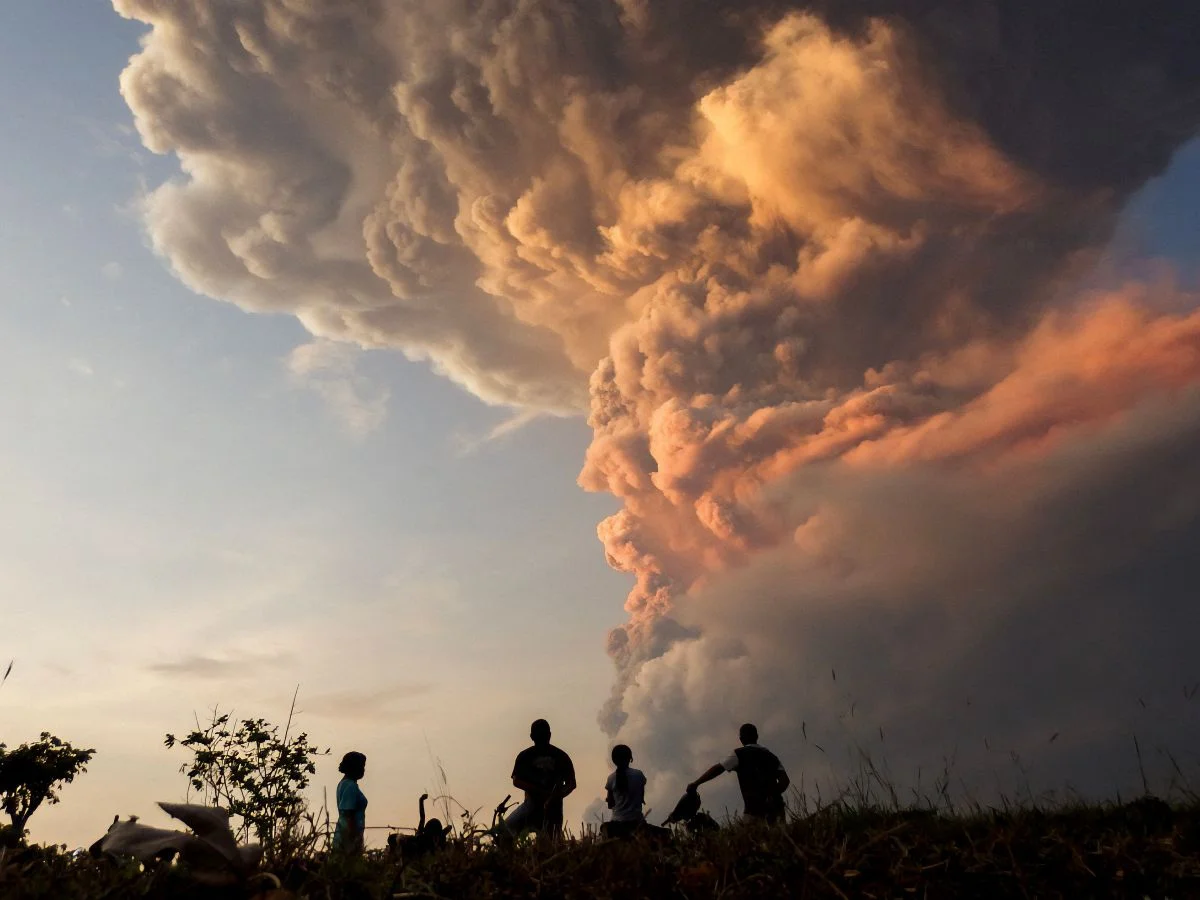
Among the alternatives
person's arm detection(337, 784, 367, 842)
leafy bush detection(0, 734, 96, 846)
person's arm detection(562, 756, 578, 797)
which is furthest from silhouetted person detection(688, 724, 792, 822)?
leafy bush detection(0, 734, 96, 846)

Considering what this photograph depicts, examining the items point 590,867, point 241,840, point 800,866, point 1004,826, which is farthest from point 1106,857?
point 241,840

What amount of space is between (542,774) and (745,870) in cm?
502

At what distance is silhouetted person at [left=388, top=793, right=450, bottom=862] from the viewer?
187 inches

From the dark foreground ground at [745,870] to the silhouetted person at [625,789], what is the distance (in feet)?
13.6

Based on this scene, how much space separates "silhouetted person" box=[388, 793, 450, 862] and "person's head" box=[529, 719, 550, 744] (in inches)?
191

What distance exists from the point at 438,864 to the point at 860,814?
11.5 feet

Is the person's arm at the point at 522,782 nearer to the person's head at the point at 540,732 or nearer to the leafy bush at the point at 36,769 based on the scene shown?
the person's head at the point at 540,732

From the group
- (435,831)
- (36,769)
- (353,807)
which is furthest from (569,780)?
(36,769)

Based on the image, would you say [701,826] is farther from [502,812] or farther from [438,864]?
[438,864]

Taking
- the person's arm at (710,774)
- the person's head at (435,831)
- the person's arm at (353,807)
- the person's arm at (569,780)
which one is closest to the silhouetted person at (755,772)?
the person's arm at (710,774)

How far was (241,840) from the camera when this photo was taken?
13.6 ft

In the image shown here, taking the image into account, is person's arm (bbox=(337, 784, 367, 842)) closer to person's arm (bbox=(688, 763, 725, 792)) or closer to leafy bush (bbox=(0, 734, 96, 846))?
person's arm (bbox=(688, 763, 725, 792))

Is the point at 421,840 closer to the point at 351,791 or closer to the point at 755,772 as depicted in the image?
the point at 351,791

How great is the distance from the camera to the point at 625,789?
31.8 ft
